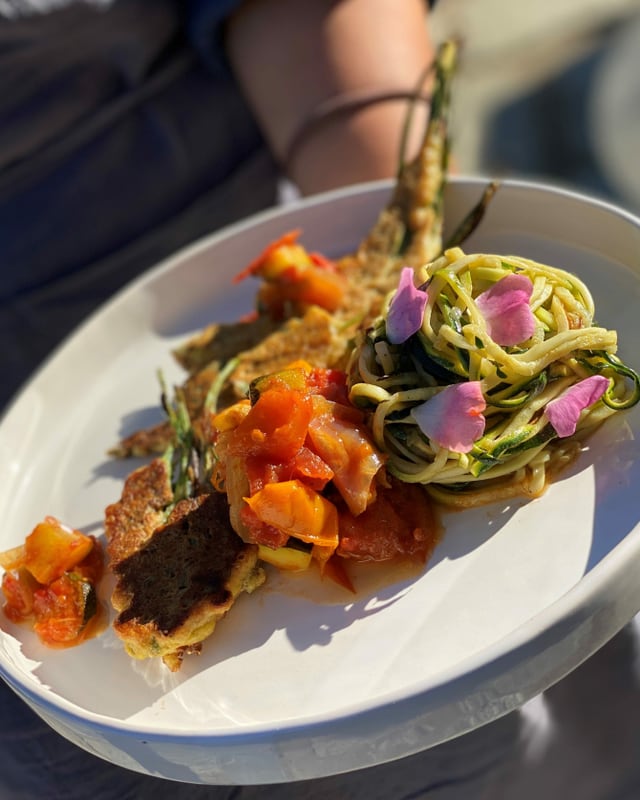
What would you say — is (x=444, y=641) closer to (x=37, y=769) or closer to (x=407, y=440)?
(x=407, y=440)

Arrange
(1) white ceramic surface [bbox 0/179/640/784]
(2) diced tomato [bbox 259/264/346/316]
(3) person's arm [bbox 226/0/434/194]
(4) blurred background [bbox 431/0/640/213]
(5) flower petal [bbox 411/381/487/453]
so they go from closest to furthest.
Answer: (1) white ceramic surface [bbox 0/179/640/784] < (5) flower petal [bbox 411/381/487/453] < (2) diced tomato [bbox 259/264/346/316] < (3) person's arm [bbox 226/0/434/194] < (4) blurred background [bbox 431/0/640/213]

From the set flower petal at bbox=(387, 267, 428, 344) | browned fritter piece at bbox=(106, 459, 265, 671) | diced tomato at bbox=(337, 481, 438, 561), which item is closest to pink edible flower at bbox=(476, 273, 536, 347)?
flower petal at bbox=(387, 267, 428, 344)

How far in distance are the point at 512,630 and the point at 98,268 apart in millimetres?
2441

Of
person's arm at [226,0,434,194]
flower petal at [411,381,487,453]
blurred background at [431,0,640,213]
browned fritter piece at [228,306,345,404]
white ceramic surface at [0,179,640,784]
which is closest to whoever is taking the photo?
white ceramic surface at [0,179,640,784]

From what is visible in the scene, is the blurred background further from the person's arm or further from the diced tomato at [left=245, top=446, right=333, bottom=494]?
the diced tomato at [left=245, top=446, right=333, bottom=494]

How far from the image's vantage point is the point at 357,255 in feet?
8.08

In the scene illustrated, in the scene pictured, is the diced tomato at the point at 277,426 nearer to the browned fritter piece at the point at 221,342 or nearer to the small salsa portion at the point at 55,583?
the small salsa portion at the point at 55,583

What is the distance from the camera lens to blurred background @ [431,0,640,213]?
5887mm

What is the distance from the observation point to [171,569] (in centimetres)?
180

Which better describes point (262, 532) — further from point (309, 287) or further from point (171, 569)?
point (309, 287)

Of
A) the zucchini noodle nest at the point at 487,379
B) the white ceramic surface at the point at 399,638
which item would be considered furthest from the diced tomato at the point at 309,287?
the zucchini noodle nest at the point at 487,379

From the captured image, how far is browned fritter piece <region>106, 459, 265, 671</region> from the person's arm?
149 centimetres

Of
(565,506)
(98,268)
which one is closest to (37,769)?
(565,506)

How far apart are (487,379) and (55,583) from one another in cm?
105
